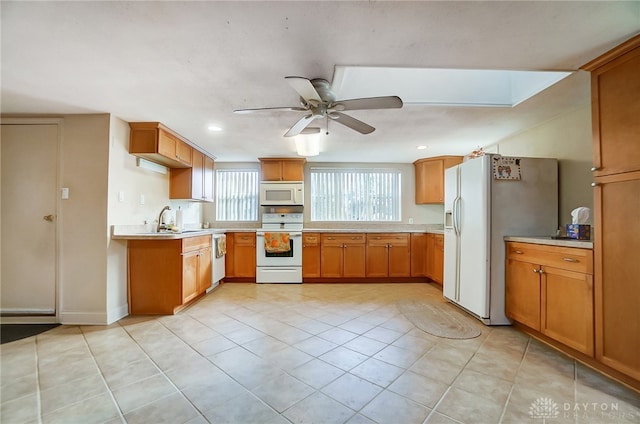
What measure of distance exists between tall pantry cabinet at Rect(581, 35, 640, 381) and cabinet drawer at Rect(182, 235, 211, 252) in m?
3.81

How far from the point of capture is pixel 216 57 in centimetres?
179

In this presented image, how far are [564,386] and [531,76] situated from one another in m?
2.49

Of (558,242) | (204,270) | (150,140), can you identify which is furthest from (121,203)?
(558,242)

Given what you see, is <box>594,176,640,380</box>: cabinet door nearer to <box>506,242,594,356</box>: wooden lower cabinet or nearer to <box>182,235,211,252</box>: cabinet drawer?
<box>506,242,594,356</box>: wooden lower cabinet

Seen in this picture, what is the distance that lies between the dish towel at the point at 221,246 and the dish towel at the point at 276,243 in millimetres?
690

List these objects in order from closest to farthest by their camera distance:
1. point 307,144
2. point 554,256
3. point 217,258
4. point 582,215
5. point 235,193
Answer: point 554,256, point 582,215, point 307,144, point 217,258, point 235,193

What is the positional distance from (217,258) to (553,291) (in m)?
4.11

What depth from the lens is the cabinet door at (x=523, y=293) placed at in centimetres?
237

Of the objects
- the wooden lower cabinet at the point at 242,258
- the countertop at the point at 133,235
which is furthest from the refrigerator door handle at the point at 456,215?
the countertop at the point at 133,235

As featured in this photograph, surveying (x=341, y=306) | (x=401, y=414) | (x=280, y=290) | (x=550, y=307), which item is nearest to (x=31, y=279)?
(x=280, y=290)

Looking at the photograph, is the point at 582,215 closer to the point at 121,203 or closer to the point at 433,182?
the point at 433,182

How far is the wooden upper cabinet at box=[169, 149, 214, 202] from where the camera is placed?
389cm

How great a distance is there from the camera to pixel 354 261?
14.9 ft

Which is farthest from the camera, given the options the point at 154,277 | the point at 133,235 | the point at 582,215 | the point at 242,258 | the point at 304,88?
the point at 242,258
